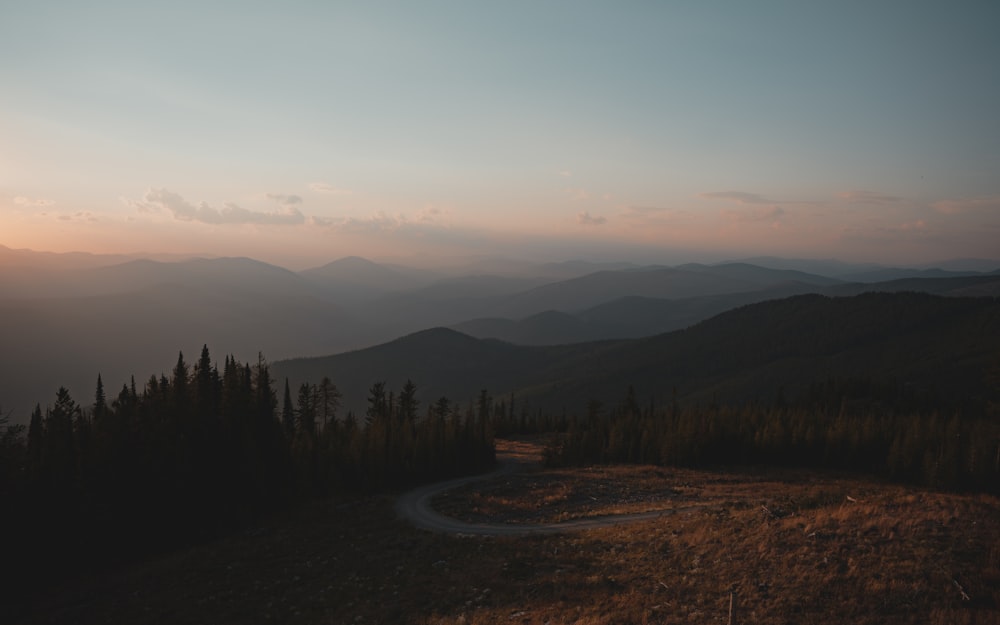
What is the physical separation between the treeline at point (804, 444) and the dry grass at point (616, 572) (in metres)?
24.7

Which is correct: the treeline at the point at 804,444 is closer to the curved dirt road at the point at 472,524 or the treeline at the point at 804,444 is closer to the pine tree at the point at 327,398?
the curved dirt road at the point at 472,524

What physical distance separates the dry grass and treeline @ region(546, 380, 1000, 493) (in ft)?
80.9

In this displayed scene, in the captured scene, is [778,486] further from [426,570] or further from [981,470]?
[426,570]

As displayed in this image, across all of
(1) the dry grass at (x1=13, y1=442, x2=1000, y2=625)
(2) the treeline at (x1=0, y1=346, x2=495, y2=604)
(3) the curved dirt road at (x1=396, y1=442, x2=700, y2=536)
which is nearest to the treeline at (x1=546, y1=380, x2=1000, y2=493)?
(1) the dry grass at (x1=13, y1=442, x2=1000, y2=625)

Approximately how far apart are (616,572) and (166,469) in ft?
172

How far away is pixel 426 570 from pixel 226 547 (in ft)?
84.5

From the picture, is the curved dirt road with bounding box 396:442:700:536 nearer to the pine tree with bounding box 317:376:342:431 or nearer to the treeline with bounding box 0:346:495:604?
the treeline with bounding box 0:346:495:604

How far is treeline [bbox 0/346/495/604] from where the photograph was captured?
165 feet

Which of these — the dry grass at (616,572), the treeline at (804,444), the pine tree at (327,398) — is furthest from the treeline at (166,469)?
the treeline at (804,444)

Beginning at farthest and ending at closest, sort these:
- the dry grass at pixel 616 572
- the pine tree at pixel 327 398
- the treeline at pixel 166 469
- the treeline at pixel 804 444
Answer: the pine tree at pixel 327 398
the treeline at pixel 804 444
the treeline at pixel 166 469
the dry grass at pixel 616 572

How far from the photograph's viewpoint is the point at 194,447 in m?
57.2

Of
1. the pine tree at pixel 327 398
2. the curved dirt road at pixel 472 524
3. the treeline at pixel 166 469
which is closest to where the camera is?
the curved dirt road at pixel 472 524

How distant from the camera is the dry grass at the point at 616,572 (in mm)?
19594

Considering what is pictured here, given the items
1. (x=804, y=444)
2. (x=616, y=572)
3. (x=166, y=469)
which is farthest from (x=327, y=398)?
(x=804, y=444)
